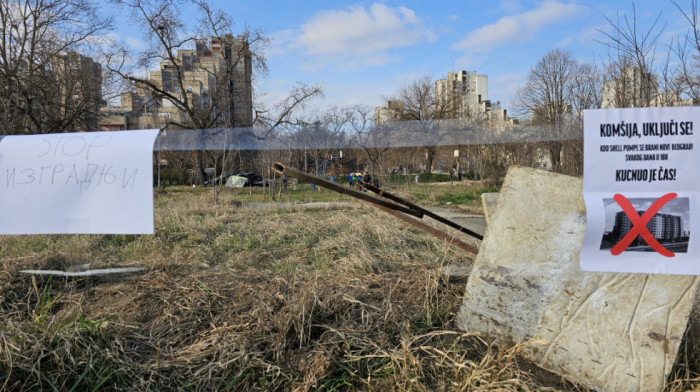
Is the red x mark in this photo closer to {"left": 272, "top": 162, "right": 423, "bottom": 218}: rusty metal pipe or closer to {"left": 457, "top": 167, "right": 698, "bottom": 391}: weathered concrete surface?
{"left": 457, "top": 167, "right": 698, "bottom": 391}: weathered concrete surface

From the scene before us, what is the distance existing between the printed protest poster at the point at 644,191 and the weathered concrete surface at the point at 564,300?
171 mm

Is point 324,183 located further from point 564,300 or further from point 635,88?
point 635,88

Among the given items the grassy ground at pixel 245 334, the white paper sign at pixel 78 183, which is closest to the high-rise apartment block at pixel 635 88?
the grassy ground at pixel 245 334

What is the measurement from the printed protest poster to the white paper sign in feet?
7.46

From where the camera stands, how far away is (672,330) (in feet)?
5.54

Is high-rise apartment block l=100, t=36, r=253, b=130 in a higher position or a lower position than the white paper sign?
higher

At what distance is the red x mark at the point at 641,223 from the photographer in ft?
5.37

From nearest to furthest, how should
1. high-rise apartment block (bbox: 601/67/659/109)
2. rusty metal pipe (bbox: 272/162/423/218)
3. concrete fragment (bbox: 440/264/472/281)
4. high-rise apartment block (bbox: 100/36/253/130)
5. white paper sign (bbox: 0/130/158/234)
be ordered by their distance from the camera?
rusty metal pipe (bbox: 272/162/423/218) < white paper sign (bbox: 0/130/158/234) < concrete fragment (bbox: 440/264/472/281) < high-rise apartment block (bbox: 601/67/659/109) < high-rise apartment block (bbox: 100/36/253/130)

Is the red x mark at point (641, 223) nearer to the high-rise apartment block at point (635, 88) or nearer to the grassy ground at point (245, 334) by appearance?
the grassy ground at point (245, 334)

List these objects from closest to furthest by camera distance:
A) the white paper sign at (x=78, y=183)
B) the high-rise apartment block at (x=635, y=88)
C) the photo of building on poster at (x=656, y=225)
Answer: the photo of building on poster at (x=656, y=225)
the white paper sign at (x=78, y=183)
the high-rise apartment block at (x=635, y=88)

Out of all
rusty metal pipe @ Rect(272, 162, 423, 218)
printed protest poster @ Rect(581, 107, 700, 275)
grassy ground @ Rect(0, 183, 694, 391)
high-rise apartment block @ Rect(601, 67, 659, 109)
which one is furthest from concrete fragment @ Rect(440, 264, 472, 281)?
high-rise apartment block @ Rect(601, 67, 659, 109)

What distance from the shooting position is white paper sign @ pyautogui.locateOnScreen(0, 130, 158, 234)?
2.33 m

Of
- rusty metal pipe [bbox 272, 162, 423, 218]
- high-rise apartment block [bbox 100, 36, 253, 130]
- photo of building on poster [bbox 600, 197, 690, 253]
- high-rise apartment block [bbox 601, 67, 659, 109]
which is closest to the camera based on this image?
photo of building on poster [bbox 600, 197, 690, 253]

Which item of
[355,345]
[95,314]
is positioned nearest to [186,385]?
[355,345]
